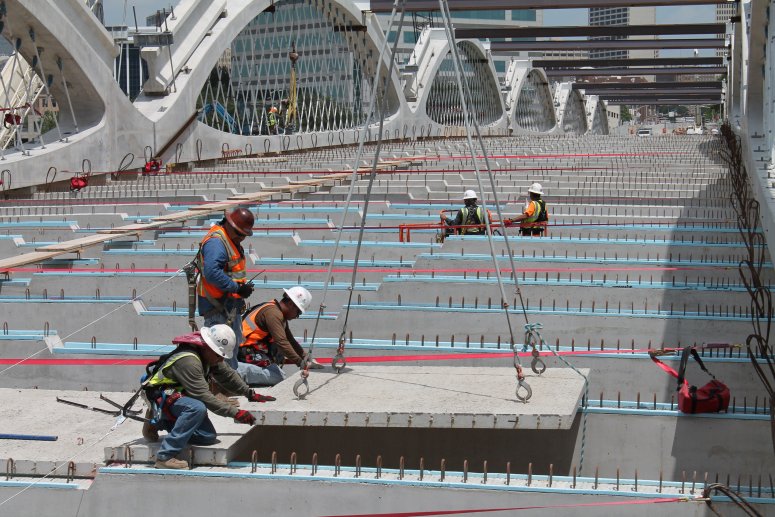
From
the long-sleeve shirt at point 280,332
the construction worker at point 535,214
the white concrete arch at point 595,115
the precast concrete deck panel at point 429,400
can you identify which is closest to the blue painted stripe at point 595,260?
the construction worker at point 535,214

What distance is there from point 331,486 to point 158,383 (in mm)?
1302

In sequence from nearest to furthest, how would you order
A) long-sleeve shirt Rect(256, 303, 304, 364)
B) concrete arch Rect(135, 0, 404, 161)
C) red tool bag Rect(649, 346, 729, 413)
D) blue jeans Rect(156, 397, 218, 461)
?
blue jeans Rect(156, 397, 218, 461), red tool bag Rect(649, 346, 729, 413), long-sleeve shirt Rect(256, 303, 304, 364), concrete arch Rect(135, 0, 404, 161)

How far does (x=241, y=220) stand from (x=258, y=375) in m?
1.32

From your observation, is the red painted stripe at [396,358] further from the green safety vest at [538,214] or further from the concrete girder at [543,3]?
the concrete girder at [543,3]

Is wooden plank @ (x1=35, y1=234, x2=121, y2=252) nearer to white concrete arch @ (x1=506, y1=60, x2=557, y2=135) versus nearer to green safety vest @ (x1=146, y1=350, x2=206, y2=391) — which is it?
→ green safety vest @ (x1=146, y1=350, x2=206, y2=391)

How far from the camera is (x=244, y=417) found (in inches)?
292

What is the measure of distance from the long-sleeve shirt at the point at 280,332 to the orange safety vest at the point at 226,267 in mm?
405

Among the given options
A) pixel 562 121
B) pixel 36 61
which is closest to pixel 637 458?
pixel 36 61

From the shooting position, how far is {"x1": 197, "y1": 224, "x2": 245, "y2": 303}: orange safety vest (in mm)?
8773

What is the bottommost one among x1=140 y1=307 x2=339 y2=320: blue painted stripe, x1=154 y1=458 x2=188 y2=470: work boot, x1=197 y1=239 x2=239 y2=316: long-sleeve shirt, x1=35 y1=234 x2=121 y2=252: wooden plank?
x1=154 y1=458 x2=188 y2=470: work boot

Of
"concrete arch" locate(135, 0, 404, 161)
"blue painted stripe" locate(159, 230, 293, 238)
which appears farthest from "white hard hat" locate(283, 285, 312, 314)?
"concrete arch" locate(135, 0, 404, 161)

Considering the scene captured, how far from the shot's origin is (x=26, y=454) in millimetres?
7734

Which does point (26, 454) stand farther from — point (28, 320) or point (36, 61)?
point (36, 61)

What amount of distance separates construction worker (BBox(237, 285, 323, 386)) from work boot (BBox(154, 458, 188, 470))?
5.15ft
